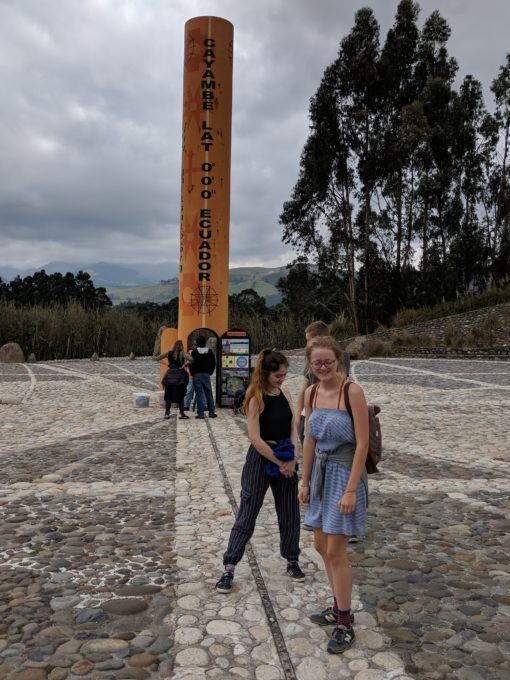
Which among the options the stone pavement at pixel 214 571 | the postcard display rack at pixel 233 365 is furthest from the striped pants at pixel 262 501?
the postcard display rack at pixel 233 365

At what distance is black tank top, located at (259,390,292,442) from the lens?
11.9ft

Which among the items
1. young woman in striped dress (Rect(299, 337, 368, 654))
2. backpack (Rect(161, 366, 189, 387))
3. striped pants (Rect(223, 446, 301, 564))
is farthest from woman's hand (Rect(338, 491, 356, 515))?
backpack (Rect(161, 366, 189, 387))

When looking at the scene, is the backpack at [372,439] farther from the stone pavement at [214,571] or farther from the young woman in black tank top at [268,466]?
the stone pavement at [214,571]

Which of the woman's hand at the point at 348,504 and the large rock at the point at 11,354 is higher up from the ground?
the large rock at the point at 11,354

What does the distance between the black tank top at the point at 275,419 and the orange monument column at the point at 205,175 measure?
10.5 m

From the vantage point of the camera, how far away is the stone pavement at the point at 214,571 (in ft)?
Answer: 9.19

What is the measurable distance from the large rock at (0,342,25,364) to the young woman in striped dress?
21.6m

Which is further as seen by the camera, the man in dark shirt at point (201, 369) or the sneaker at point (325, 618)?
the man in dark shirt at point (201, 369)

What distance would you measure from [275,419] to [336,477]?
72 cm

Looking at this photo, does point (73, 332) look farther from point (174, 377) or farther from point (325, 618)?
point (325, 618)

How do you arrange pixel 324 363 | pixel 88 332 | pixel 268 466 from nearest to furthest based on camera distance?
pixel 324 363 → pixel 268 466 → pixel 88 332

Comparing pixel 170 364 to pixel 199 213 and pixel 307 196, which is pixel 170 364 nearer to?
pixel 199 213

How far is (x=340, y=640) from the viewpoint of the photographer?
289cm

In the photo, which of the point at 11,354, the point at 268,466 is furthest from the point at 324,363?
the point at 11,354
